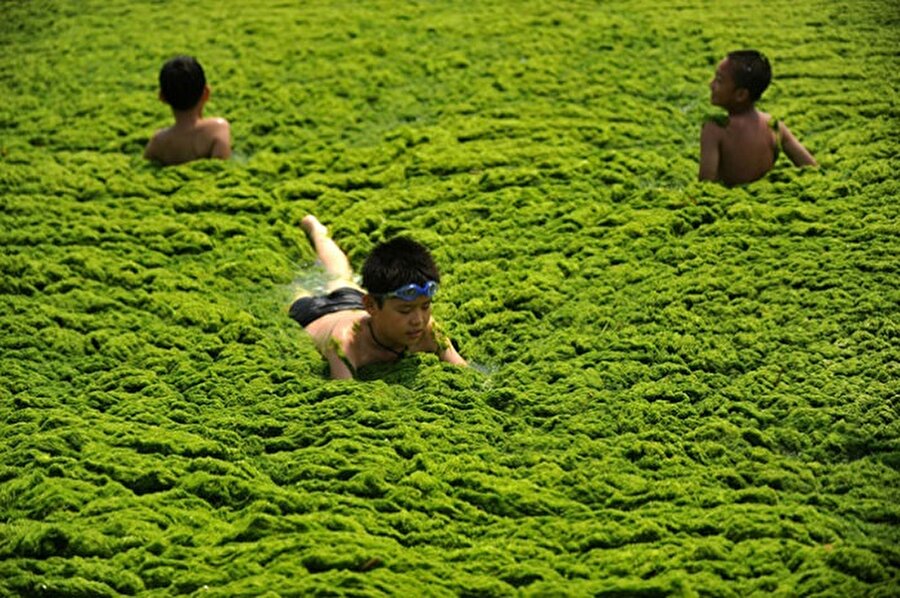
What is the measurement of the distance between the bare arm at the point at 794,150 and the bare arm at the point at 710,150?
13.2 inches

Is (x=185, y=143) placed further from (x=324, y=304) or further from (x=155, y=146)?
(x=324, y=304)

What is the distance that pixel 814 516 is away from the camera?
397 cm

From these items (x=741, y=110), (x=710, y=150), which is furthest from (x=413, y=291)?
(x=741, y=110)

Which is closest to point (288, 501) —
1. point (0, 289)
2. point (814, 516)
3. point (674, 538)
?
point (674, 538)

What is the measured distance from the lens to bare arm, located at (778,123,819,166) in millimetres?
6281

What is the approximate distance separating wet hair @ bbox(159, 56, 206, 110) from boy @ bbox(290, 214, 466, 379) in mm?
2087

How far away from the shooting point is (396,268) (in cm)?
488

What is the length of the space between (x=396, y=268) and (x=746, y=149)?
2116mm

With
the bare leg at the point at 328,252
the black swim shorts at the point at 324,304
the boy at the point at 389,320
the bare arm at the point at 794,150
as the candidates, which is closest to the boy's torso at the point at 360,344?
the boy at the point at 389,320

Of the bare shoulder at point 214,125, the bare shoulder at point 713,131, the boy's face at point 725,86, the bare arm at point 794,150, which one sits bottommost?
the bare arm at point 794,150

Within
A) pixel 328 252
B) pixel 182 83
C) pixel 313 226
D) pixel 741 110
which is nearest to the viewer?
pixel 328 252

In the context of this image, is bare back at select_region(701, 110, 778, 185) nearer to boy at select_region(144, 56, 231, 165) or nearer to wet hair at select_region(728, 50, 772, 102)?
wet hair at select_region(728, 50, 772, 102)

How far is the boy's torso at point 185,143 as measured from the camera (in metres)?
6.85

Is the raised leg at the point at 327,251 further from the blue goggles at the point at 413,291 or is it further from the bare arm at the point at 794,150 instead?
the bare arm at the point at 794,150
